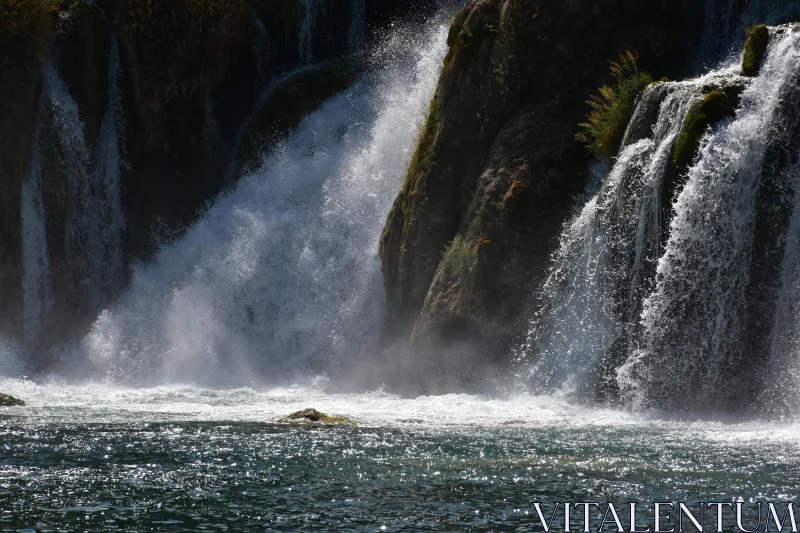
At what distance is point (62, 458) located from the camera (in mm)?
14406

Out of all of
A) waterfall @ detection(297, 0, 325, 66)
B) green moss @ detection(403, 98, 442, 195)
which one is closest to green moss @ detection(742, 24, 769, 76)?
green moss @ detection(403, 98, 442, 195)

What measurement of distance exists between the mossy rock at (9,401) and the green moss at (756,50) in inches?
587

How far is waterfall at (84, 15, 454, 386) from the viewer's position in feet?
88.7

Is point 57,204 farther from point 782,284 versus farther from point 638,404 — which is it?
point 782,284

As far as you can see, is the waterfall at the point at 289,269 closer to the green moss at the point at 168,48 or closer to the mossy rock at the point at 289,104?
the mossy rock at the point at 289,104

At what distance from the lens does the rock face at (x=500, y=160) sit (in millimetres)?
23312

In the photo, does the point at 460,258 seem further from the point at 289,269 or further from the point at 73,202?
the point at 73,202

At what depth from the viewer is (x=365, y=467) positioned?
13.9 meters

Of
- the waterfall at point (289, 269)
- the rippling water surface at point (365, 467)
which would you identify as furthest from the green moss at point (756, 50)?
the waterfall at point (289, 269)

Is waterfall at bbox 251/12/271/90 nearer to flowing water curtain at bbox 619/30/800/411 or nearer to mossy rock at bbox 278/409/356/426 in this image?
mossy rock at bbox 278/409/356/426

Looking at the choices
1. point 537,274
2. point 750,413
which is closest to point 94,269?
point 537,274

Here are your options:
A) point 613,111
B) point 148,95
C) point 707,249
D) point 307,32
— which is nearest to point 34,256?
point 148,95

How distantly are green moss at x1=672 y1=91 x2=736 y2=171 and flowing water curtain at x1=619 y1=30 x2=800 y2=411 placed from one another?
0.20m

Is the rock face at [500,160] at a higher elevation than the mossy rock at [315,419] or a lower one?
higher
